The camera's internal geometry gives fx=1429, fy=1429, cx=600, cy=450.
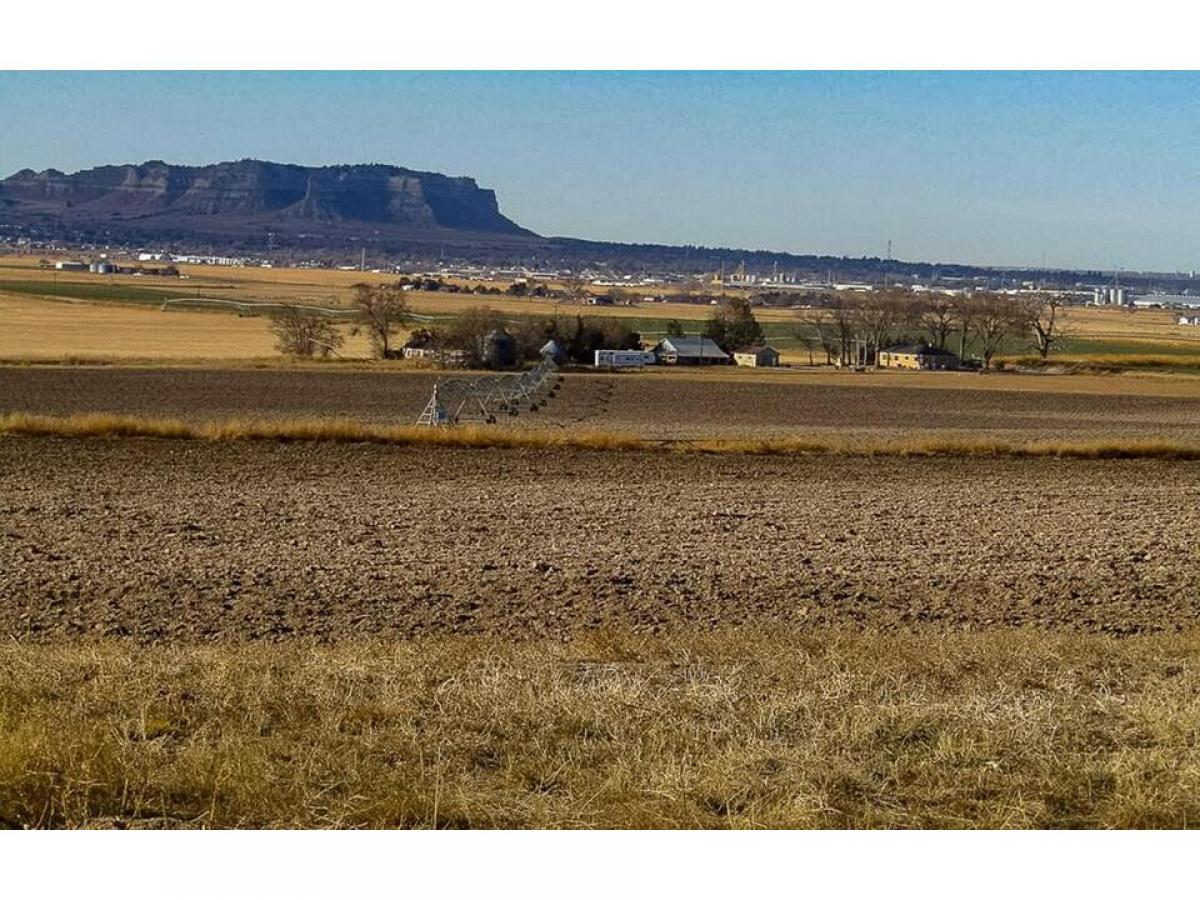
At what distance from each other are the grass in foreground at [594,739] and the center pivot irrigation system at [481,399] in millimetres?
27180

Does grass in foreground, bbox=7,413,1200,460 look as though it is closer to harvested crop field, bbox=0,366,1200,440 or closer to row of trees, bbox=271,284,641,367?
harvested crop field, bbox=0,366,1200,440

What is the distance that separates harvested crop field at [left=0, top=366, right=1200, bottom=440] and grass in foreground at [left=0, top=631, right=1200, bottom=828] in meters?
28.1

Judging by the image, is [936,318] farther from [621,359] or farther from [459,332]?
[459,332]

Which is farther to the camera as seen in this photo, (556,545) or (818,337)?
(818,337)

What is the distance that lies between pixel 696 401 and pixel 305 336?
105 ft

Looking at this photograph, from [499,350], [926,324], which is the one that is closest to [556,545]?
[499,350]

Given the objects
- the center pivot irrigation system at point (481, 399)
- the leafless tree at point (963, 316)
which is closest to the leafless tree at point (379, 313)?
the center pivot irrigation system at point (481, 399)

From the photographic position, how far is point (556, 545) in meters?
16.5

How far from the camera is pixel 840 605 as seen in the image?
12.9 m

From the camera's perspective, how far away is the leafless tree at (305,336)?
A: 266 ft

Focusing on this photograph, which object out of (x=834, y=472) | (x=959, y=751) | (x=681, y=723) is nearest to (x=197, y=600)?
(x=681, y=723)

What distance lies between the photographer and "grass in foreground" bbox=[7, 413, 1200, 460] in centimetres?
2945

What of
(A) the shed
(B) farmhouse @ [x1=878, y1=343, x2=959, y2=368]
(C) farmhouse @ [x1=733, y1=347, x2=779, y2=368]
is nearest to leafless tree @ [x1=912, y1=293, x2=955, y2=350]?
(B) farmhouse @ [x1=878, y1=343, x2=959, y2=368]

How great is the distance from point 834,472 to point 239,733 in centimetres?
2063
